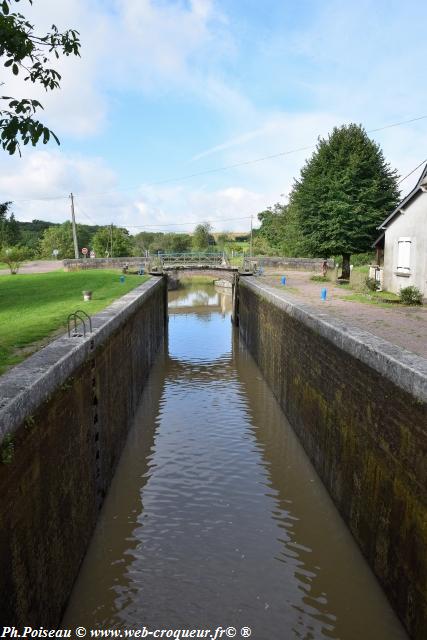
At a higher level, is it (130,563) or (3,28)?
(3,28)

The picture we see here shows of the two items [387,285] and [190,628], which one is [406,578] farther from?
[387,285]

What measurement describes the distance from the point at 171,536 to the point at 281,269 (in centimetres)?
3252

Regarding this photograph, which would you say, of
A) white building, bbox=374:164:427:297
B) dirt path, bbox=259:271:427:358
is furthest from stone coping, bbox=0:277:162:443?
white building, bbox=374:164:427:297

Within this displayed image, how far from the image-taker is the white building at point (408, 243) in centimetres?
1689

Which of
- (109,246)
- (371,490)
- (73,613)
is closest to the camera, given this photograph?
(73,613)

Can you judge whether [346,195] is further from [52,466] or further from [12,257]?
[52,466]

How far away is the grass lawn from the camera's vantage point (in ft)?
30.4

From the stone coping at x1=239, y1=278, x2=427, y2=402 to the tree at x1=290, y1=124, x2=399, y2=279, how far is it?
1694cm

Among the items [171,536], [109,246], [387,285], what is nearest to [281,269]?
[387,285]

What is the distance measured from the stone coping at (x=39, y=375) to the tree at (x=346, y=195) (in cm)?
2052

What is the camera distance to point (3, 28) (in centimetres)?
502

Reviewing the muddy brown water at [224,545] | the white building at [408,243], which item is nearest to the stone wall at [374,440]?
the muddy brown water at [224,545]

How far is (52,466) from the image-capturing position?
5.64 m

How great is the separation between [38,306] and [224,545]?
10.7 metres
